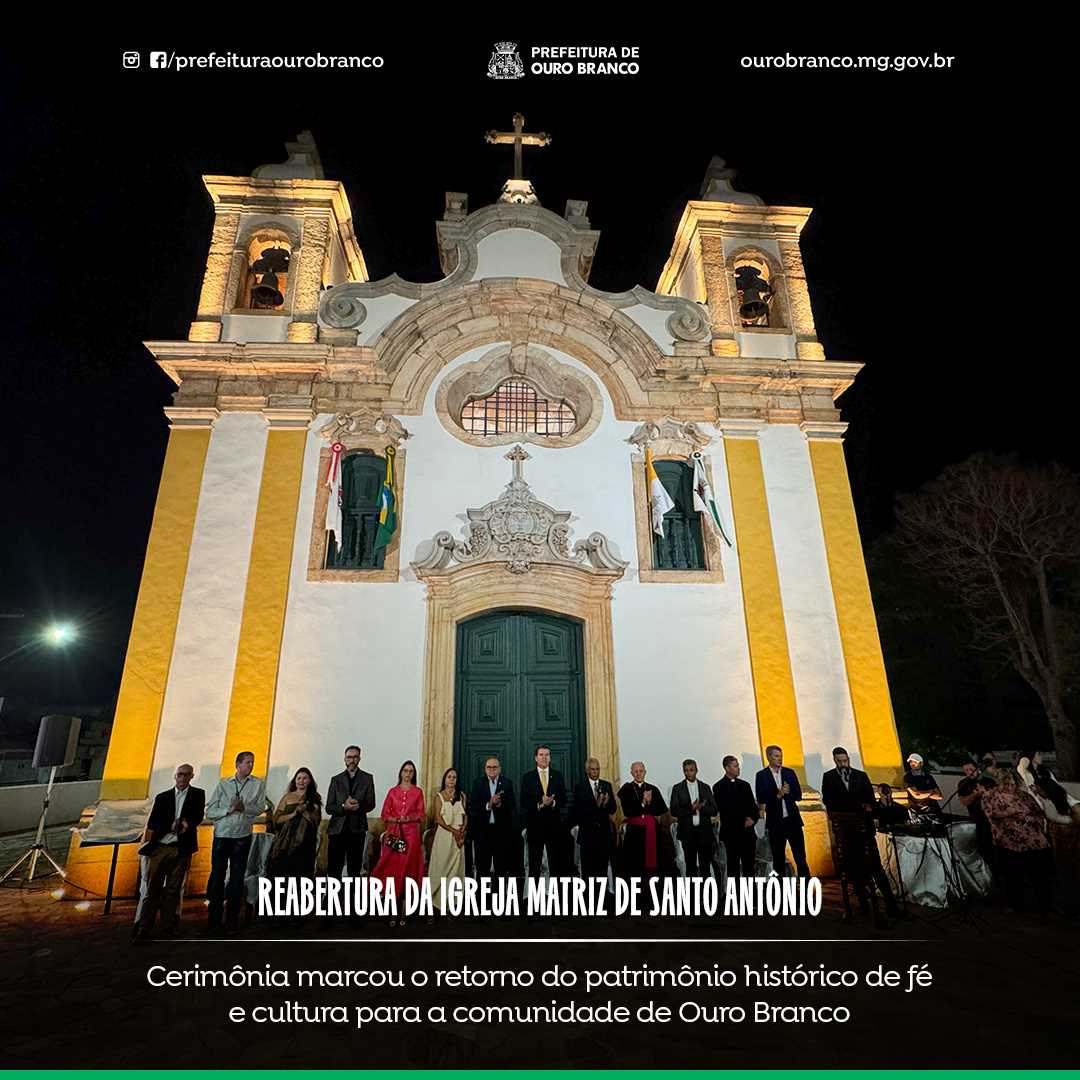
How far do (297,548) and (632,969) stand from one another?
258 inches

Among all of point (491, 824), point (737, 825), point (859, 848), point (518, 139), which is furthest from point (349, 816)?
point (518, 139)

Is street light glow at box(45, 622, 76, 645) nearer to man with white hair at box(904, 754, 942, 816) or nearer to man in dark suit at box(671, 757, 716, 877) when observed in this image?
man in dark suit at box(671, 757, 716, 877)

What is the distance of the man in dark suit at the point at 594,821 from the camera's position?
6457 mm

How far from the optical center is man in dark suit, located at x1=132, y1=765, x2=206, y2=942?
5090 mm

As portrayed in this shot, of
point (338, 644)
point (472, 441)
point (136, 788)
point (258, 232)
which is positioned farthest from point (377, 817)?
point (258, 232)

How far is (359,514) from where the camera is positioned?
938 centimetres

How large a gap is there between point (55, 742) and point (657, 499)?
8.31m

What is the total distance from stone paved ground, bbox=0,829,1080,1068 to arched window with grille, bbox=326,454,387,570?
454 cm

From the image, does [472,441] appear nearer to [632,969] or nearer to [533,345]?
[533,345]

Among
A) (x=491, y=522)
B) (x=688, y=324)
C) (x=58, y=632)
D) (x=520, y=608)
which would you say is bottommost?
(x=520, y=608)

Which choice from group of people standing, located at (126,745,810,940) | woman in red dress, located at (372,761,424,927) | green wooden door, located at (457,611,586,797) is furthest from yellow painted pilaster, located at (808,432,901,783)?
woman in red dress, located at (372,761,424,927)

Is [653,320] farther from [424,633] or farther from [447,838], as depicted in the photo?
[447,838]

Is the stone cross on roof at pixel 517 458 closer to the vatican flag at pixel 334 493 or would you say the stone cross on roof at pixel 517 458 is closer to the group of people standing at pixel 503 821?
the vatican flag at pixel 334 493

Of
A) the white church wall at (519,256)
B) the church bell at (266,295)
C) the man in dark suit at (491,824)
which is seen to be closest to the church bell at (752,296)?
the white church wall at (519,256)
